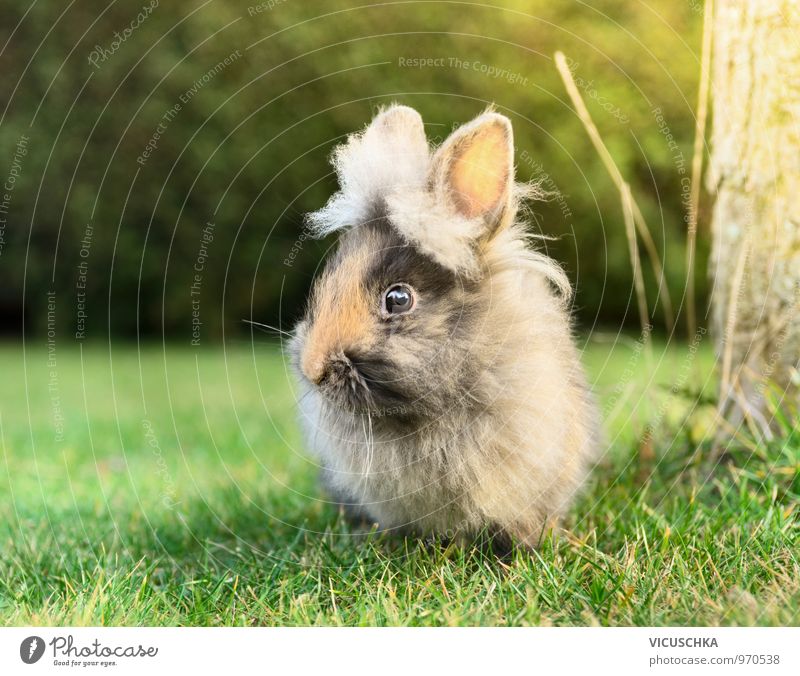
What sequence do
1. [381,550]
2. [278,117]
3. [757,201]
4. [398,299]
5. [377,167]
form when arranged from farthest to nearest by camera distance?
[278,117]
[757,201]
[381,550]
[377,167]
[398,299]

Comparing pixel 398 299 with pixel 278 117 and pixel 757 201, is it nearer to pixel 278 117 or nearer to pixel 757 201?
pixel 757 201

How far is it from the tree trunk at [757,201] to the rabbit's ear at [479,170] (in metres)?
1.25

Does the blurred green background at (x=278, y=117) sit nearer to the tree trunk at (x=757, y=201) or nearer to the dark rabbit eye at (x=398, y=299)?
the tree trunk at (x=757, y=201)

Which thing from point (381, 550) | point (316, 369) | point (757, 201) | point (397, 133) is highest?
point (397, 133)

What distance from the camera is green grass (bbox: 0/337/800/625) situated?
7.36 ft

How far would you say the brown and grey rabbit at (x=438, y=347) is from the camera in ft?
7.44

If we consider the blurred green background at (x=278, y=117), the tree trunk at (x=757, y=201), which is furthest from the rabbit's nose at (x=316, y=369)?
the tree trunk at (x=757, y=201)

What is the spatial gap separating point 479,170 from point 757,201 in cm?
133

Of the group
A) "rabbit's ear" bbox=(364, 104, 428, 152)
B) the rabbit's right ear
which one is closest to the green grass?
the rabbit's right ear

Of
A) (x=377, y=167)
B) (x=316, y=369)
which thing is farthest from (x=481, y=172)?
(x=316, y=369)

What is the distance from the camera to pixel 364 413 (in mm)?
2324

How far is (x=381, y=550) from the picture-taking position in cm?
Result: 266

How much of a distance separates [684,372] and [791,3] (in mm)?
1830
